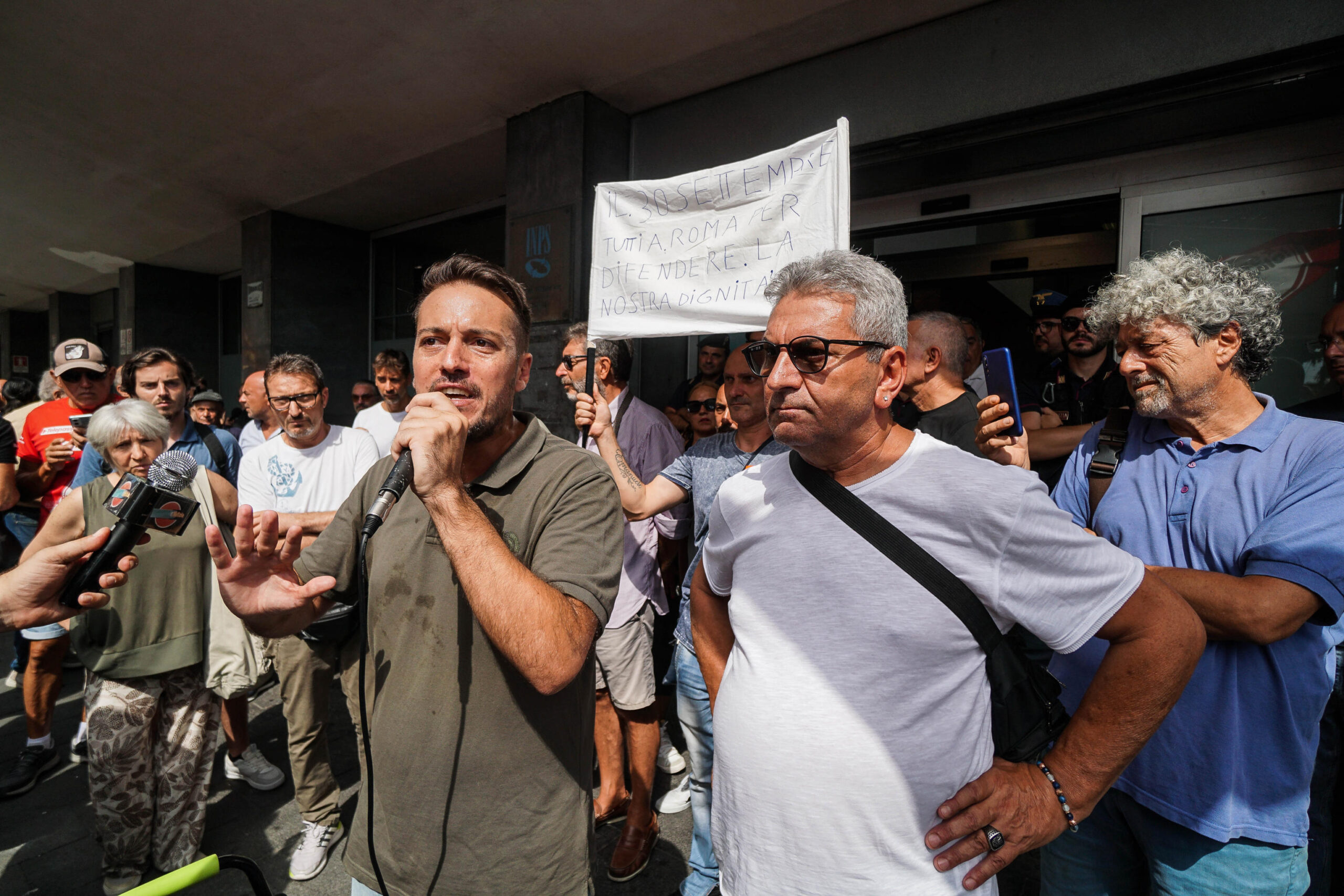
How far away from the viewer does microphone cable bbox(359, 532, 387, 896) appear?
1270mm

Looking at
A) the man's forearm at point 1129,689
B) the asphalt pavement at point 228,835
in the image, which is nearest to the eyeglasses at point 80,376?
the asphalt pavement at point 228,835

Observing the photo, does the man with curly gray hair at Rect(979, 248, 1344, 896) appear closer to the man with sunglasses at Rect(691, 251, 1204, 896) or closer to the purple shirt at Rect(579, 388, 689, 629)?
the man with sunglasses at Rect(691, 251, 1204, 896)

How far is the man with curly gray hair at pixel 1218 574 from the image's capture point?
1.47m

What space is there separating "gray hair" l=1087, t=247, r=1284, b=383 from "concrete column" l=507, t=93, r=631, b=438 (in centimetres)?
398

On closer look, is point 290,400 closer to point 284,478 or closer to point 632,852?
point 284,478

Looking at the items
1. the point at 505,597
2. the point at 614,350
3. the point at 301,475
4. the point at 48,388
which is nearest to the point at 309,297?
the point at 48,388

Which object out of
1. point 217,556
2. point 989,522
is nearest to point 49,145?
point 217,556

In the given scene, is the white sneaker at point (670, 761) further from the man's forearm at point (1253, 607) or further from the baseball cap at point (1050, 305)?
the baseball cap at point (1050, 305)

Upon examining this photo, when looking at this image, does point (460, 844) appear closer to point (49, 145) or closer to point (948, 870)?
point (948, 870)

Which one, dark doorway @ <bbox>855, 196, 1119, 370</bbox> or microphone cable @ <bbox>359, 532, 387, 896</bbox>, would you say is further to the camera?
dark doorway @ <bbox>855, 196, 1119, 370</bbox>

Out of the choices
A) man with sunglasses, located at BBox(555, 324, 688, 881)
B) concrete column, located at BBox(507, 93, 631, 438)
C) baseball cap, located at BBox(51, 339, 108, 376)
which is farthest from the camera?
concrete column, located at BBox(507, 93, 631, 438)

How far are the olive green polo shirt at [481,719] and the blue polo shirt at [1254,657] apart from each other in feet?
4.23

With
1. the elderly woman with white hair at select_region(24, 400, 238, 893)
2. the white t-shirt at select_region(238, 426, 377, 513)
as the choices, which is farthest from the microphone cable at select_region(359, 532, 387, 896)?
the white t-shirt at select_region(238, 426, 377, 513)

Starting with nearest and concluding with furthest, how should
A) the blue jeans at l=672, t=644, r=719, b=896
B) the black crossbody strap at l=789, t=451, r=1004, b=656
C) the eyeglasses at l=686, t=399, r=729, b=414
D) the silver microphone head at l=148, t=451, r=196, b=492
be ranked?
the black crossbody strap at l=789, t=451, r=1004, b=656
the silver microphone head at l=148, t=451, r=196, b=492
the blue jeans at l=672, t=644, r=719, b=896
the eyeglasses at l=686, t=399, r=729, b=414
